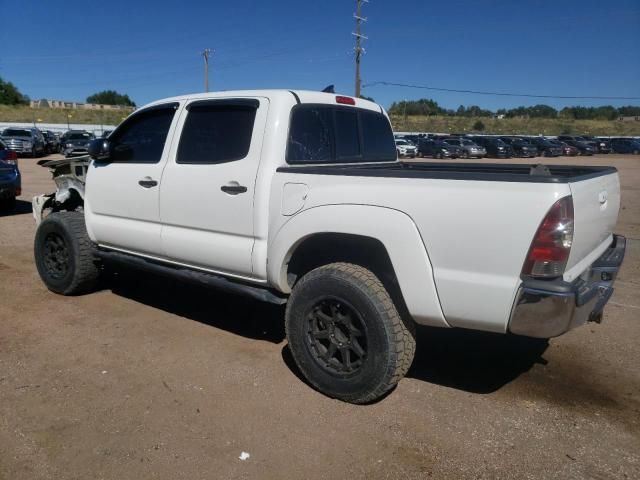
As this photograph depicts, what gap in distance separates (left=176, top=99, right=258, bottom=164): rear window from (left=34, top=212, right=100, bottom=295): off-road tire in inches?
66.5

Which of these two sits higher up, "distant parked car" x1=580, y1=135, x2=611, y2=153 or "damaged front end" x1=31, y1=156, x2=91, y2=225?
"distant parked car" x1=580, y1=135, x2=611, y2=153

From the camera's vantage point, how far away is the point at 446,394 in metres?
3.53

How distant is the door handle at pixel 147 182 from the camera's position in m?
4.32

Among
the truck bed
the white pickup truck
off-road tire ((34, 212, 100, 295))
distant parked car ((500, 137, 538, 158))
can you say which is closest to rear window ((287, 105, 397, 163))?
the white pickup truck

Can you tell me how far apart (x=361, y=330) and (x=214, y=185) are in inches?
59.5

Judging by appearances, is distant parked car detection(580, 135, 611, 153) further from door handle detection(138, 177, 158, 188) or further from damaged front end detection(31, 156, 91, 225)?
door handle detection(138, 177, 158, 188)

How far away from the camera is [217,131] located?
4008 mm

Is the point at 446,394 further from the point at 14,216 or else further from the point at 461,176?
the point at 14,216

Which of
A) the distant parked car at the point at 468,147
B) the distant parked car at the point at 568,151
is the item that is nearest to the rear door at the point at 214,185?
the distant parked car at the point at 468,147

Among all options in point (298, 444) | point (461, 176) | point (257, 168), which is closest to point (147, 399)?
point (298, 444)

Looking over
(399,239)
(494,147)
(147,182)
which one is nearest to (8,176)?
(147,182)

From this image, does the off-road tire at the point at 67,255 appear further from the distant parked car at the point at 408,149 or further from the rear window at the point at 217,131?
the distant parked car at the point at 408,149

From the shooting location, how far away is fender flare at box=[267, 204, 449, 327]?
296 centimetres

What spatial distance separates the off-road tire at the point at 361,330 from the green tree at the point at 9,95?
92.7 meters
